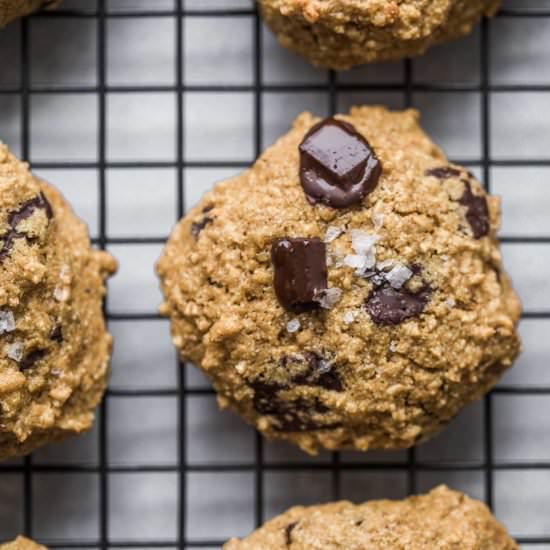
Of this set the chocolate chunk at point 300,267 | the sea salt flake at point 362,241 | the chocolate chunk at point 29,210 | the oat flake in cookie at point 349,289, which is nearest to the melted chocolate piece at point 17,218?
the chocolate chunk at point 29,210

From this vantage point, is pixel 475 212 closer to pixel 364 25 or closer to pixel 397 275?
pixel 397 275

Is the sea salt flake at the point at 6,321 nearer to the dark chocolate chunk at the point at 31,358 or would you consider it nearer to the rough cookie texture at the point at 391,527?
the dark chocolate chunk at the point at 31,358

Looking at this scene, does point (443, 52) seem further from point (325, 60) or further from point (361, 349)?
point (361, 349)

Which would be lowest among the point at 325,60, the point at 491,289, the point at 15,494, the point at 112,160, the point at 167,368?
the point at 15,494

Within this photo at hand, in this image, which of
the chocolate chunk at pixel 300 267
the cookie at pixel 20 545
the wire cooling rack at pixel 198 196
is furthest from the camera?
the wire cooling rack at pixel 198 196

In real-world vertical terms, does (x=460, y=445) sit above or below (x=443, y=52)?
below

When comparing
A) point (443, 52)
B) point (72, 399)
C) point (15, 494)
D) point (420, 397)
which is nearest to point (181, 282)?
point (72, 399)

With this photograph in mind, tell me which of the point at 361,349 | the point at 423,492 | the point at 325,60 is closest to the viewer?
the point at 361,349
